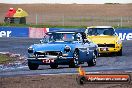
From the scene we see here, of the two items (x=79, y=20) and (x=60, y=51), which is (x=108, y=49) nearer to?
(x=60, y=51)

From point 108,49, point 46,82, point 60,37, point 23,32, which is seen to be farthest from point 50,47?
point 23,32

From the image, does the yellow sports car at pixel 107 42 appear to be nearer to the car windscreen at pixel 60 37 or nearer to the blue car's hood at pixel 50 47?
the car windscreen at pixel 60 37

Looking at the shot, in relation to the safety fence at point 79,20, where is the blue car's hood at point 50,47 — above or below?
above

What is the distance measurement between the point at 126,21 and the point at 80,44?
3821 centimetres

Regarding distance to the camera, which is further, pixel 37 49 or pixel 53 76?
pixel 37 49

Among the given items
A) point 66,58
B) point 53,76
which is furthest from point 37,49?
point 53,76

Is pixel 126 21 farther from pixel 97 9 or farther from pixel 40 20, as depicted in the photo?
pixel 97 9

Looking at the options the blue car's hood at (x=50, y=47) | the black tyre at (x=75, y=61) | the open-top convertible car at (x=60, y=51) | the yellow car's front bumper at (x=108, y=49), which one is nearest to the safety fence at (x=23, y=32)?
the yellow car's front bumper at (x=108, y=49)

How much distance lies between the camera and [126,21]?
6147cm

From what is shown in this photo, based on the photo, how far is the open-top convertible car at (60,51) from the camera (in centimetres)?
2219

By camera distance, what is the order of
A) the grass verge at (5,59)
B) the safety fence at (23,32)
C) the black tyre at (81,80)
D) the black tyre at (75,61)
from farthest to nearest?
the safety fence at (23,32) < the grass verge at (5,59) < the black tyre at (75,61) < the black tyre at (81,80)

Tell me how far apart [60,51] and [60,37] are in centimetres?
147

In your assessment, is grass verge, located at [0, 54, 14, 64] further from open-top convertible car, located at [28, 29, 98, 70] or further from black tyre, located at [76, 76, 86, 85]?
black tyre, located at [76, 76, 86, 85]

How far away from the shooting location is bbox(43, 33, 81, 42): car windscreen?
77.1 feet
